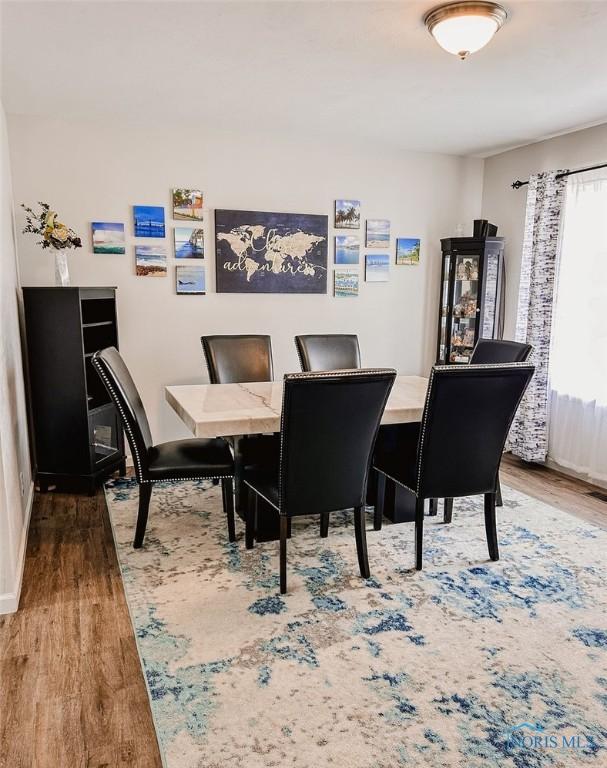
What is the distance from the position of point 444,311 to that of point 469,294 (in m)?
0.26

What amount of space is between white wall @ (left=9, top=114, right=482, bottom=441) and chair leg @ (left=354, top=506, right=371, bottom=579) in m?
2.19

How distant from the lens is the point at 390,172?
477 centimetres

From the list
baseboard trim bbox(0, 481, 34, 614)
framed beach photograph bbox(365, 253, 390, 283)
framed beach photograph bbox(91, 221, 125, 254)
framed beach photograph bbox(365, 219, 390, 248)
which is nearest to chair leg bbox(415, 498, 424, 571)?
baseboard trim bbox(0, 481, 34, 614)

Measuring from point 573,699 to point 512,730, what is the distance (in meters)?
0.29

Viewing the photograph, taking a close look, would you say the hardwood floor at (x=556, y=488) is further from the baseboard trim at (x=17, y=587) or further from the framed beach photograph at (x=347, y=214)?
the baseboard trim at (x=17, y=587)

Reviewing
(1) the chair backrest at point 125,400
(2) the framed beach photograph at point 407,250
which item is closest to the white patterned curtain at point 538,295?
(2) the framed beach photograph at point 407,250

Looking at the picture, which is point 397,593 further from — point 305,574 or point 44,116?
point 44,116

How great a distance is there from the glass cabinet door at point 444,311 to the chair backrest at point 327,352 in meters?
1.06

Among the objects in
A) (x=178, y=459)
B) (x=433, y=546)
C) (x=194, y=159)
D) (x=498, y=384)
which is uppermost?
(x=194, y=159)

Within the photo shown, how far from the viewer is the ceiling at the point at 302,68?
232 cm

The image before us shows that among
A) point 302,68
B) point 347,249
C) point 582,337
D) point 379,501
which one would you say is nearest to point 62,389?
point 379,501

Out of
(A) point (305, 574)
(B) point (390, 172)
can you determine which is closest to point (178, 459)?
(A) point (305, 574)

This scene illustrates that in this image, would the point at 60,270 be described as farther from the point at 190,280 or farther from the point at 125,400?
the point at 125,400

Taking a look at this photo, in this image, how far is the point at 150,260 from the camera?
4.19 meters
